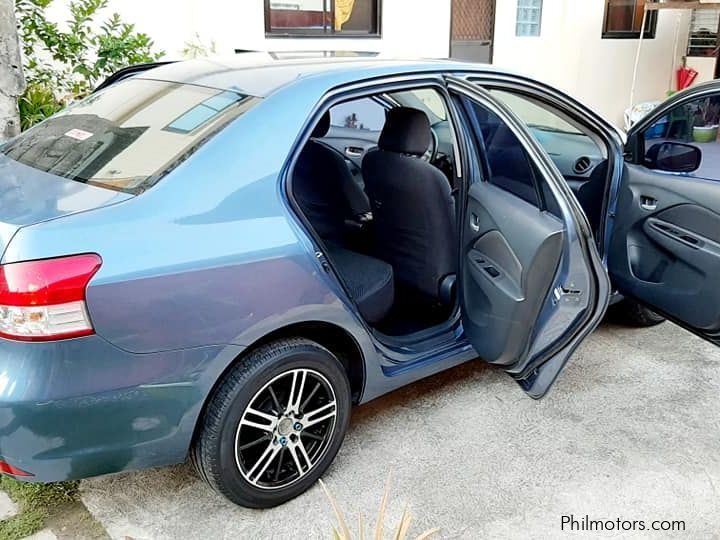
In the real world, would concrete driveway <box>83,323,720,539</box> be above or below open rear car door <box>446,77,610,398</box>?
below

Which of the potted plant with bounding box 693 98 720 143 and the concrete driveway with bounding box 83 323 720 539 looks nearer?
the concrete driveway with bounding box 83 323 720 539

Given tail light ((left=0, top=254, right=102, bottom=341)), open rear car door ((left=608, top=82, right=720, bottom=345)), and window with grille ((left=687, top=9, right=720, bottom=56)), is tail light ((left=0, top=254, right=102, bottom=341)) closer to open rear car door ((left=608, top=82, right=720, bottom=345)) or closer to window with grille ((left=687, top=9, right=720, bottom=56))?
open rear car door ((left=608, top=82, right=720, bottom=345))

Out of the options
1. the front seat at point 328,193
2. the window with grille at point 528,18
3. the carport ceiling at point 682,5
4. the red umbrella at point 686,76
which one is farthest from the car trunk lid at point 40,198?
the red umbrella at point 686,76

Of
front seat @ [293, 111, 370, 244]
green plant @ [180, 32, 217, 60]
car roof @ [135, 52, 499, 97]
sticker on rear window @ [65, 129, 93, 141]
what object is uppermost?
car roof @ [135, 52, 499, 97]

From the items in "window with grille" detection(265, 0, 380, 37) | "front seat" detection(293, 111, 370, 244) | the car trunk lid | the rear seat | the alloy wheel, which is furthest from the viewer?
"window with grille" detection(265, 0, 380, 37)

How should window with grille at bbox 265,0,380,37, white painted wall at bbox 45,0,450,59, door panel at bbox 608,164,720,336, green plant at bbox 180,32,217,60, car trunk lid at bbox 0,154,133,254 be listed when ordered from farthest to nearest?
window with grille at bbox 265,0,380,37, green plant at bbox 180,32,217,60, white painted wall at bbox 45,0,450,59, door panel at bbox 608,164,720,336, car trunk lid at bbox 0,154,133,254

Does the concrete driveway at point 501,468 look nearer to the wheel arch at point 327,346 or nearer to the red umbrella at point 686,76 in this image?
the wheel arch at point 327,346

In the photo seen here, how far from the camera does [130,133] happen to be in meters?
2.31

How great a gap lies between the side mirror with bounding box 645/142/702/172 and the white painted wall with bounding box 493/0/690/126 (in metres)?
5.30

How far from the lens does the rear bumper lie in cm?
179

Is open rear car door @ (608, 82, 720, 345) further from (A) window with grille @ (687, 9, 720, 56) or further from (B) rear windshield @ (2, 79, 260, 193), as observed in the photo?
(A) window with grille @ (687, 9, 720, 56)

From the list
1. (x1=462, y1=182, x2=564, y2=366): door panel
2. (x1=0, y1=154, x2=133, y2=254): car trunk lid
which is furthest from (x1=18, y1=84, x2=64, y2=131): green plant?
(x1=462, y1=182, x2=564, y2=366): door panel

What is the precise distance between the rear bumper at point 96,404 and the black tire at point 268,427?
3.3 inches

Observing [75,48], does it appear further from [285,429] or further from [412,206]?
[285,429]
